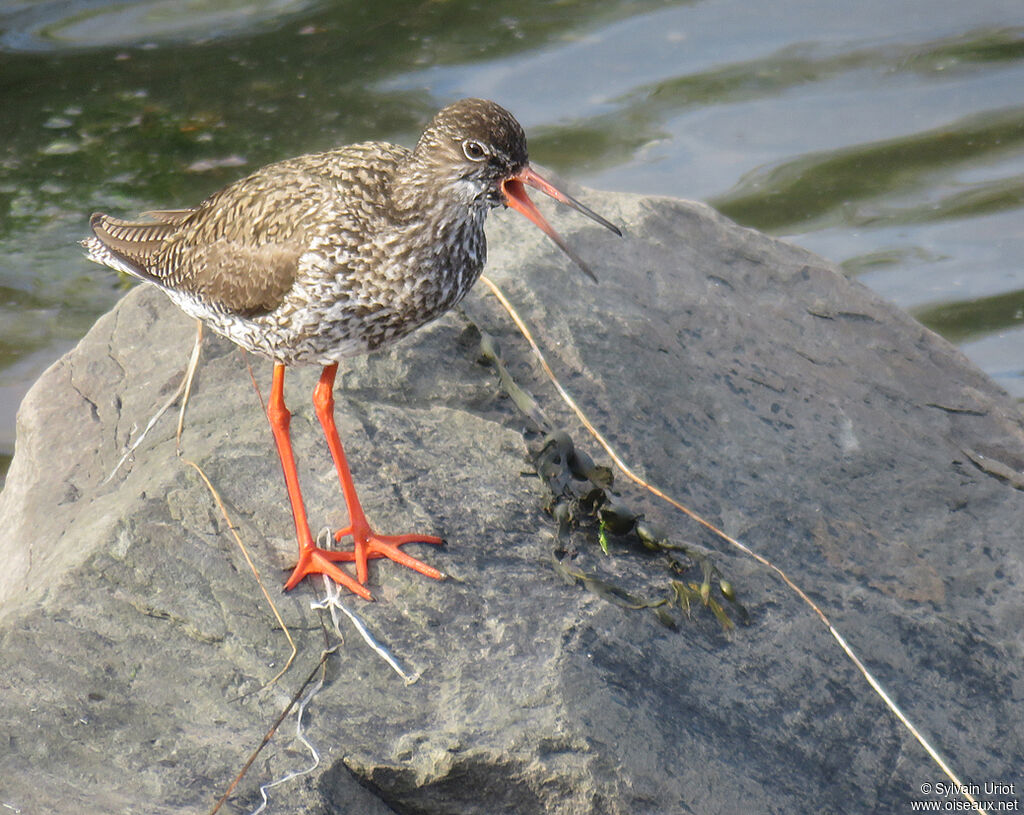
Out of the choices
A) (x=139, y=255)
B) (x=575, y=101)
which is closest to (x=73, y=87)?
(x=575, y=101)

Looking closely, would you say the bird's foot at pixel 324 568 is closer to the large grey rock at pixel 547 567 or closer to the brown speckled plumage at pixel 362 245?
the large grey rock at pixel 547 567

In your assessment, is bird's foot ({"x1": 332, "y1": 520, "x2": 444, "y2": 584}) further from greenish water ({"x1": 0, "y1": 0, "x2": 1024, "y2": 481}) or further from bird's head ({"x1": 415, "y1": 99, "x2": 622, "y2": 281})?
greenish water ({"x1": 0, "y1": 0, "x2": 1024, "y2": 481})

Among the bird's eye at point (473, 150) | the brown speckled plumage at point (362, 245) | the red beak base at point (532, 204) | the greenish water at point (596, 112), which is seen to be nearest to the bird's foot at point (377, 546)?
the brown speckled plumage at point (362, 245)

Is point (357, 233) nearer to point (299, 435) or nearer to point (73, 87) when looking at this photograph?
point (299, 435)

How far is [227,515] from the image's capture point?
441 centimetres

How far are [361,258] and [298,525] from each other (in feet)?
3.43

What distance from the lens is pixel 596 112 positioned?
367 inches

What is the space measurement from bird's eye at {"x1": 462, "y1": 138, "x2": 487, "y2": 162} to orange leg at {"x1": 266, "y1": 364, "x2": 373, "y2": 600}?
3.91ft

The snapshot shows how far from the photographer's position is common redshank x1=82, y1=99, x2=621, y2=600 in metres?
4.36

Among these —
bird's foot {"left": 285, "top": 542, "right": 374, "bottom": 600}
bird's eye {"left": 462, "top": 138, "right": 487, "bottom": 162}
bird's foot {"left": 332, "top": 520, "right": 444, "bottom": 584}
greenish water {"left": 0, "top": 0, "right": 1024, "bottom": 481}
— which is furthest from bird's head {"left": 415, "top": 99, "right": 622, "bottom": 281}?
greenish water {"left": 0, "top": 0, "right": 1024, "bottom": 481}

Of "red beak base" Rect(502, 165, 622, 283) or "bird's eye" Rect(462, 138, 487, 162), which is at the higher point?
"bird's eye" Rect(462, 138, 487, 162)

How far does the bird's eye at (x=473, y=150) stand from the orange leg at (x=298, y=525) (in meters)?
1.19

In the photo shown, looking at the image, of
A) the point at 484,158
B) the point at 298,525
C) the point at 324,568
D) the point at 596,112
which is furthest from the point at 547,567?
the point at 596,112

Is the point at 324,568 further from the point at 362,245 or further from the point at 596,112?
the point at 596,112
